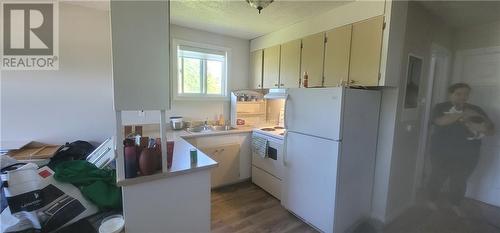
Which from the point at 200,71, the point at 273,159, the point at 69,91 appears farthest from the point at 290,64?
the point at 69,91

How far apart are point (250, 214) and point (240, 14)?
2.27 metres

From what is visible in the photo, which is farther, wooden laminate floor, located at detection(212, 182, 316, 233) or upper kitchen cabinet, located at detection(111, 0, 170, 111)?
wooden laminate floor, located at detection(212, 182, 316, 233)

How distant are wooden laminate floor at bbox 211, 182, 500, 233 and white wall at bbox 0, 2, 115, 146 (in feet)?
5.73

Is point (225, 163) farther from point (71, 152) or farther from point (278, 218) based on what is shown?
point (71, 152)

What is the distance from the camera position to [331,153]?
70.8 inches

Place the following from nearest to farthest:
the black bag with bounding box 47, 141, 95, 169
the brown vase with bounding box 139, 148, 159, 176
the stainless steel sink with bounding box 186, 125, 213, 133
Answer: the brown vase with bounding box 139, 148, 159, 176
the black bag with bounding box 47, 141, 95, 169
the stainless steel sink with bounding box 186, 125, 213, 133

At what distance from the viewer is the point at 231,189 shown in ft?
9.29

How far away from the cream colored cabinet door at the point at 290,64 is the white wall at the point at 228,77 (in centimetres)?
85

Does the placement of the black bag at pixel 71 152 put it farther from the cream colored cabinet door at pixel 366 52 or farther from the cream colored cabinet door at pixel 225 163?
the cream colored cabinet door at pixel 366 52

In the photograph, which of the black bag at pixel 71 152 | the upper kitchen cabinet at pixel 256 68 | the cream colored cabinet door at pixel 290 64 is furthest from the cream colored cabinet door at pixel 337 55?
the black bag at pixel 71 152

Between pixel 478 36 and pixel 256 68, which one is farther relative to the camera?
pixel 256 68

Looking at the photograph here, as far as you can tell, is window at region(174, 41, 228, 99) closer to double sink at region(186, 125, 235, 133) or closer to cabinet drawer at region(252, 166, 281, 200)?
double sink at region(186, 125, 235, 133)

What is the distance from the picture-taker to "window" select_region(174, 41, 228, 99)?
294 centimetres

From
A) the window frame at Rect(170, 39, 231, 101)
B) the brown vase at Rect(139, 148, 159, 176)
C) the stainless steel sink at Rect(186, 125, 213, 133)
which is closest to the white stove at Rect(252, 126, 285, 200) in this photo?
the stainless steel sink at Rect(186, 125, 213, 133)
